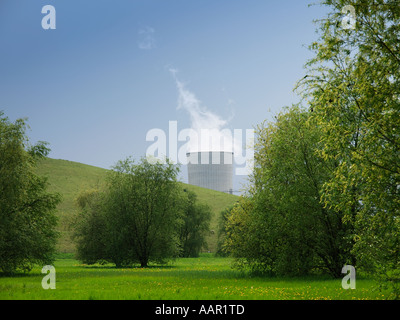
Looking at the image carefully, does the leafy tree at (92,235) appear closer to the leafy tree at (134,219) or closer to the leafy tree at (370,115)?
the leafy tree at (134,219)

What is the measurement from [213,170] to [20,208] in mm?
143641

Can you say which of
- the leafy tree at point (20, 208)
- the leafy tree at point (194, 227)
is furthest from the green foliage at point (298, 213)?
the leafy tree at point (194, 227)

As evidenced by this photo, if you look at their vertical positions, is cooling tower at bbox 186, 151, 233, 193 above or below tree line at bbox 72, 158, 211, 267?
above

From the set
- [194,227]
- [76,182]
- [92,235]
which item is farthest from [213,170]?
[92,235]

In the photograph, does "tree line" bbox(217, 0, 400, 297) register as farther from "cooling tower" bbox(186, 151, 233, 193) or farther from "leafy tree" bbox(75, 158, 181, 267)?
"cooling tower" bbox(186, 151, 233, 193)

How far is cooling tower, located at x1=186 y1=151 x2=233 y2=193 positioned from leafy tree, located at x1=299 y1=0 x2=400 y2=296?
6182 inches

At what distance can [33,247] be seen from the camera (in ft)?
107

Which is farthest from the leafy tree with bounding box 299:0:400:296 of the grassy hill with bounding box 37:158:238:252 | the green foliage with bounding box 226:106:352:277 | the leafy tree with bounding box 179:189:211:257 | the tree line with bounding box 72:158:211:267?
the grassy hill with bounding box 37:158:238:252

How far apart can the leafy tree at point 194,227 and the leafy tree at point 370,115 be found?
66.3m

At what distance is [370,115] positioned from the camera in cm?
1694

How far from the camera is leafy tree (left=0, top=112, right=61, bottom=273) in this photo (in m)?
29.9

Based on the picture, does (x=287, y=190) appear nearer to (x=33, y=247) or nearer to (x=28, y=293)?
(x=28, y=293)

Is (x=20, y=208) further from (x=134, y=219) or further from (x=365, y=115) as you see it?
(x=365, y=115)
